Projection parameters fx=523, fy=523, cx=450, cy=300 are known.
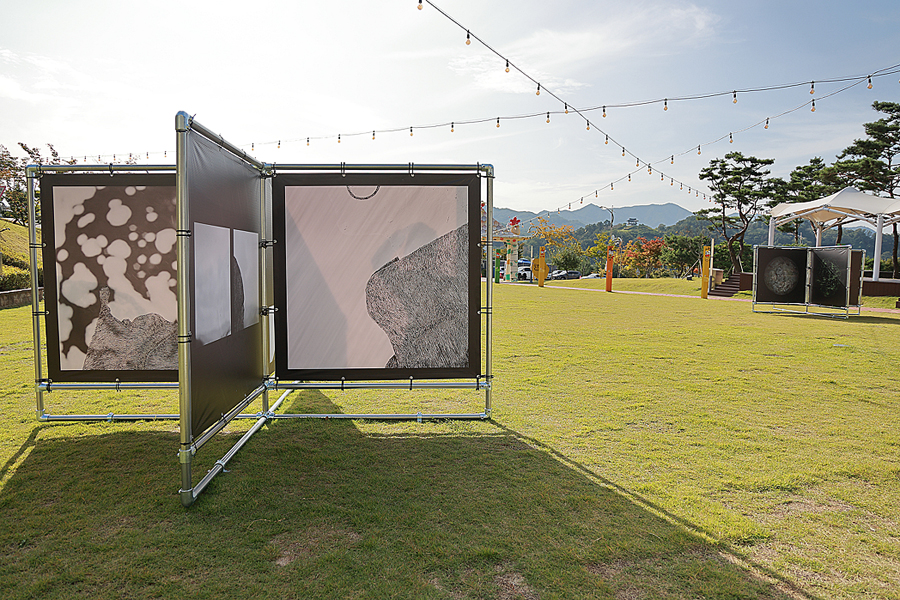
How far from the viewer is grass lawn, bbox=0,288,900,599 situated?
2.45 metres

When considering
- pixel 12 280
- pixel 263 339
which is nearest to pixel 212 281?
pixel 263 339

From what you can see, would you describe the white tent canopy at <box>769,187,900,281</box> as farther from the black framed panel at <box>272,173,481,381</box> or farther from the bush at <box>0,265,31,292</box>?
the bush at <box>0,265,31,292</box>

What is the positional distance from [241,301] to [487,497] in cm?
238

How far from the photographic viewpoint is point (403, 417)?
4891mm

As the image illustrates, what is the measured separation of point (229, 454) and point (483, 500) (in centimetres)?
191

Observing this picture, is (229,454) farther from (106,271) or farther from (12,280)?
(12,280)

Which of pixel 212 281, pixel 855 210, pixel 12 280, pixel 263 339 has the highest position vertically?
pixel 855 210

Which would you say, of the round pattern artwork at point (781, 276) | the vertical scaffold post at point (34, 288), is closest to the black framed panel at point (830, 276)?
the round pattern artwork at point (781, 276)

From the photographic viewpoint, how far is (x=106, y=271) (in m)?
4.91

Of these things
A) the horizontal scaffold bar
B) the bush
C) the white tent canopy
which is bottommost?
the horizontal scaffold bar

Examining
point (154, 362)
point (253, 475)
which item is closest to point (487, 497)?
point (253, 475)

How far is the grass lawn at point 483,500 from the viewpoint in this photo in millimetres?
2453

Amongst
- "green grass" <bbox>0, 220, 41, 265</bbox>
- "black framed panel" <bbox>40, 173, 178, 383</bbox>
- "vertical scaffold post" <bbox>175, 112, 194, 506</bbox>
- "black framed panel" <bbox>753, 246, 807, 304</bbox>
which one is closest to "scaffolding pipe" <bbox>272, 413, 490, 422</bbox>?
"black framed panel" <bbox>40, 173, 178, 383</bbox>

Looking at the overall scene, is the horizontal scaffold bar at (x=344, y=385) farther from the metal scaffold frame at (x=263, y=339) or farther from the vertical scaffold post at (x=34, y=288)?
the vertical scaffold post at (x=34, y=288)
